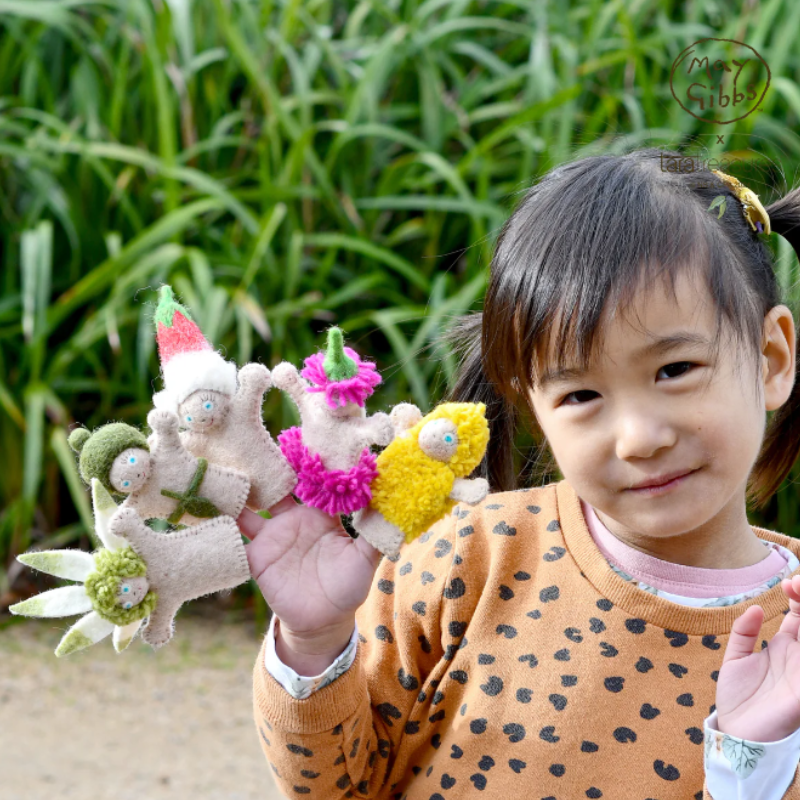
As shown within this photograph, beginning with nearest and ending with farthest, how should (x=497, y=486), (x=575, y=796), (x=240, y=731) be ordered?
(x=575, y=796), (x=497, y=486), (x=240, y=731)

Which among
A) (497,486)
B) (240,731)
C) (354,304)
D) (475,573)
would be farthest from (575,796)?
(354,304)

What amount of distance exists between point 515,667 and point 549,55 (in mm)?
2087

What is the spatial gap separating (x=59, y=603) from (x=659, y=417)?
518 mm

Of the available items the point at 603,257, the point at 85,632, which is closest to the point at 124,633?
the point at 85,632

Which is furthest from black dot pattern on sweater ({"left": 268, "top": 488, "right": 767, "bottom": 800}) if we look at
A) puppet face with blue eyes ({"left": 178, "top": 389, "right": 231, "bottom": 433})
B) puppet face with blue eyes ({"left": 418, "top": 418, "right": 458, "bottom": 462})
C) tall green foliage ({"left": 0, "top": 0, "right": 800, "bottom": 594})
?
tall green foliage ({"left": 0, "top": 0, "right": 800, "bottom": 594})

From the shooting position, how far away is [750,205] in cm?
109

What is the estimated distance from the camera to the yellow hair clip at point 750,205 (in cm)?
109

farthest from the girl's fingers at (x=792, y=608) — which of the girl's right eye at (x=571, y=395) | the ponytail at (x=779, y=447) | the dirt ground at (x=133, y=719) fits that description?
the dirt ground at (x=133, y=719)

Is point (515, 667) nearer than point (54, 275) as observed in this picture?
Yes

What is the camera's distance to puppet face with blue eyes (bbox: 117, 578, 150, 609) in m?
0.82

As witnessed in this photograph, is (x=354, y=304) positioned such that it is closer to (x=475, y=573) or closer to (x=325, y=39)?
(x=325, y=39)

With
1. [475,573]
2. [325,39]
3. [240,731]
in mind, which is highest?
[325,39]

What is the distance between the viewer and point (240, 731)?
2217mm

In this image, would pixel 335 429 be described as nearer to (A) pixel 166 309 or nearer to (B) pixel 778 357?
(A) pixel 166 309
